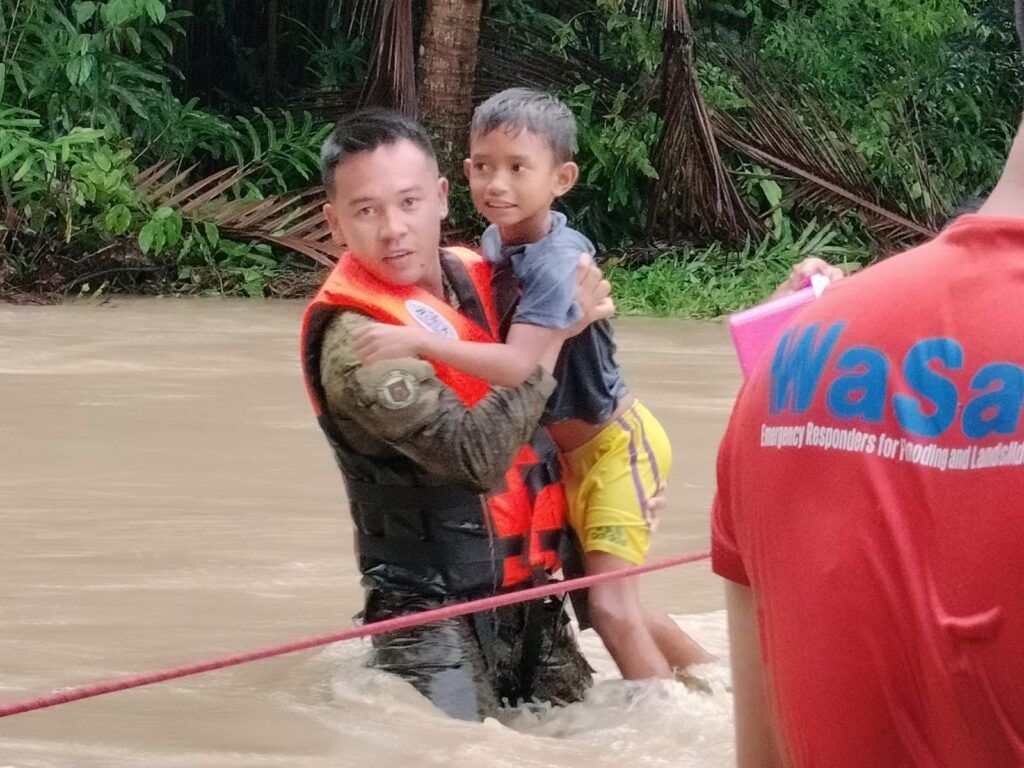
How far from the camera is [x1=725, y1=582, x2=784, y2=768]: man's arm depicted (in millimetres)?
1483

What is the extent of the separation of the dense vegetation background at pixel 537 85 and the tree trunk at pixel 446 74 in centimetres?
2

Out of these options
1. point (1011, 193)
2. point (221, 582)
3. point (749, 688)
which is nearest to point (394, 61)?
point (221, 582)

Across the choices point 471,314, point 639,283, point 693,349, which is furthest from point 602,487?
point 639,283

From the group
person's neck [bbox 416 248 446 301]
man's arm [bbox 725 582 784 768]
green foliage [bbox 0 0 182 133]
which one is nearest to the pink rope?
person's neck [bbox 416 248 446 301]

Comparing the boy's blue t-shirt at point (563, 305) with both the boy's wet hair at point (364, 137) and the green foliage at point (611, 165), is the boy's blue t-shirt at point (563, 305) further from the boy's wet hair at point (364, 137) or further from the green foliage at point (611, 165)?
the green foliage at point (611, 165)

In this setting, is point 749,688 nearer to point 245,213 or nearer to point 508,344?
point 508,344

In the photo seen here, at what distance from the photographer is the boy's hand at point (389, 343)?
342cm

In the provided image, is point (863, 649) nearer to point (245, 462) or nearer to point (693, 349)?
point (245, 462)

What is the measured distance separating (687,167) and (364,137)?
8.79 metres

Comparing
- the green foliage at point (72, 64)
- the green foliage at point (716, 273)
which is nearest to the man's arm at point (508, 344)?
the green foliage at point (716, 273)

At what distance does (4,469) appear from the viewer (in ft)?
20.4

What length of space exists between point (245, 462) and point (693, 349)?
12.8 feet

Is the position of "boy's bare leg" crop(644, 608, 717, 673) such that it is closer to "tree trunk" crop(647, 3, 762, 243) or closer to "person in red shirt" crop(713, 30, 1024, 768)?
"person in red shirt" crop(713, 30, 1024, 768)

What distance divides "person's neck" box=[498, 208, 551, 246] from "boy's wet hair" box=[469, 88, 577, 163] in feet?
0.45
